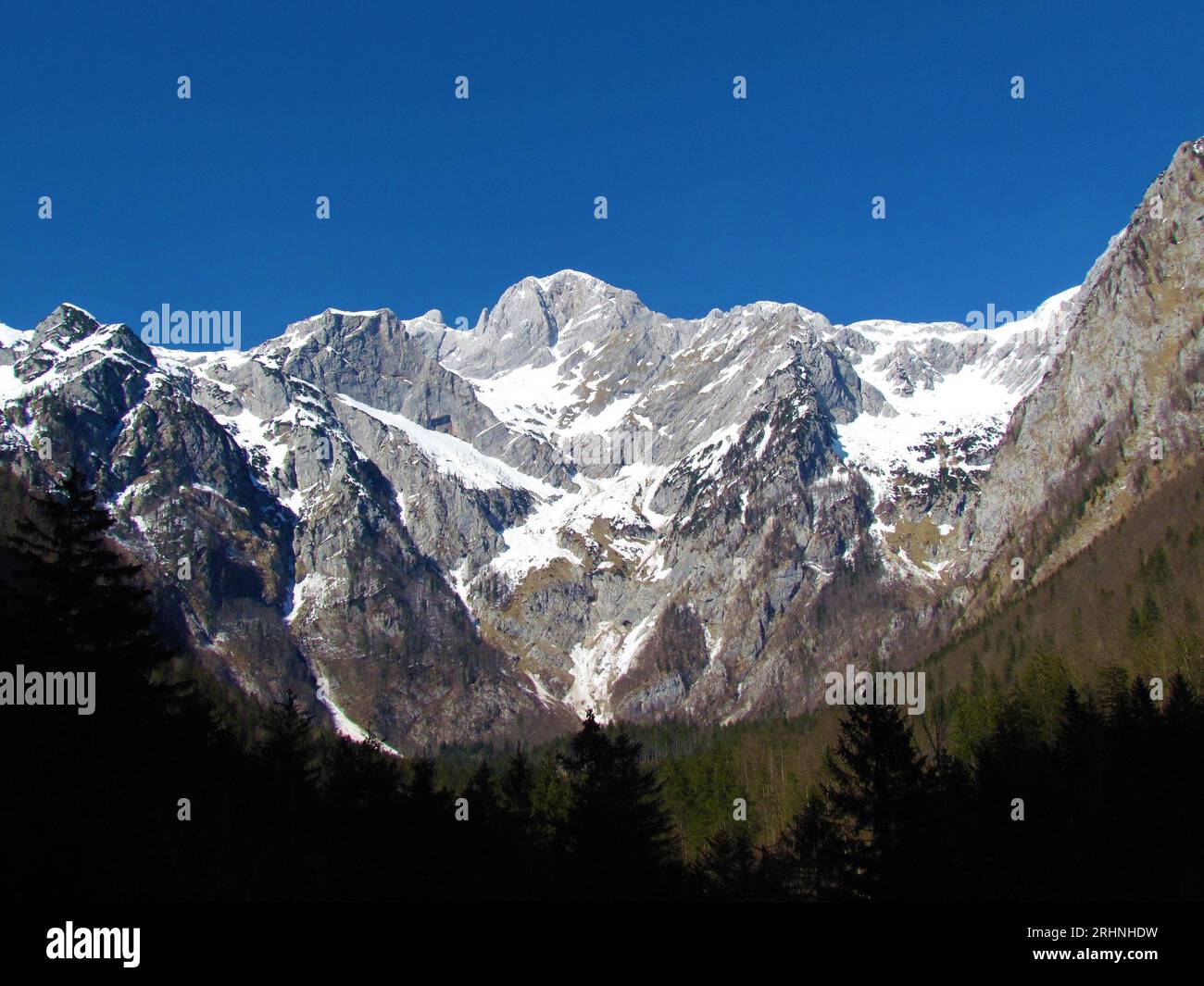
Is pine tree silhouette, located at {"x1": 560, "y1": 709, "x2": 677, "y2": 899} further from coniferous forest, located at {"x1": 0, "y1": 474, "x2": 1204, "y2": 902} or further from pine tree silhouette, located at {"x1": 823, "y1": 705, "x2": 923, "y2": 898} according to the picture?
pine tree silhouette, located at {"x1": 823, "y1": 705, "x2": 923, "y2": 898}

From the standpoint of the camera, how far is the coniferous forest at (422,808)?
81.6 feet

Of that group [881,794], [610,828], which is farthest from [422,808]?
[881,794]

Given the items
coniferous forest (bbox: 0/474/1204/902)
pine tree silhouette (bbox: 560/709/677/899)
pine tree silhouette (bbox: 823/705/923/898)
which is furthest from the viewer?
pine tree silhouette (bbox: 560/709/677/899)

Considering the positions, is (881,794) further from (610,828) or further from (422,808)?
(422,808)

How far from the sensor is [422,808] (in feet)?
152

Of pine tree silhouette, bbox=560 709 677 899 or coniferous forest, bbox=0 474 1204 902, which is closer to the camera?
coniferous forest, bbox=0 474 1204 902

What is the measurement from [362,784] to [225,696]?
10455cm

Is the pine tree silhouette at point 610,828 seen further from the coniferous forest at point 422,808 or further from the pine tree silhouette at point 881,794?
the pine tree silhouette at point 881,794

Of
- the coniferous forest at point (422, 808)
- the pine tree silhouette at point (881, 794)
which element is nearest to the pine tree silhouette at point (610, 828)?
the coniferous forest at point (422, 808)

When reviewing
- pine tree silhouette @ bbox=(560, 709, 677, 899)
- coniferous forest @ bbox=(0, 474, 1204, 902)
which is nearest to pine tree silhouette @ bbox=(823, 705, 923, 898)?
coniferous forest @ bbox=(0, 474, 1204, 902)

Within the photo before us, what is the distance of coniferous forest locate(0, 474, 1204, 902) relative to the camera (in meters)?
24.9

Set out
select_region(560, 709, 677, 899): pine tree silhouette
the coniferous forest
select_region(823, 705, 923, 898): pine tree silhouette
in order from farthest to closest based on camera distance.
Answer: select_region(560, 709, 677, 899): pine tree silhouette → select_region(823, 705, 923, 898): pine tree silhouette → the coniferous forest
